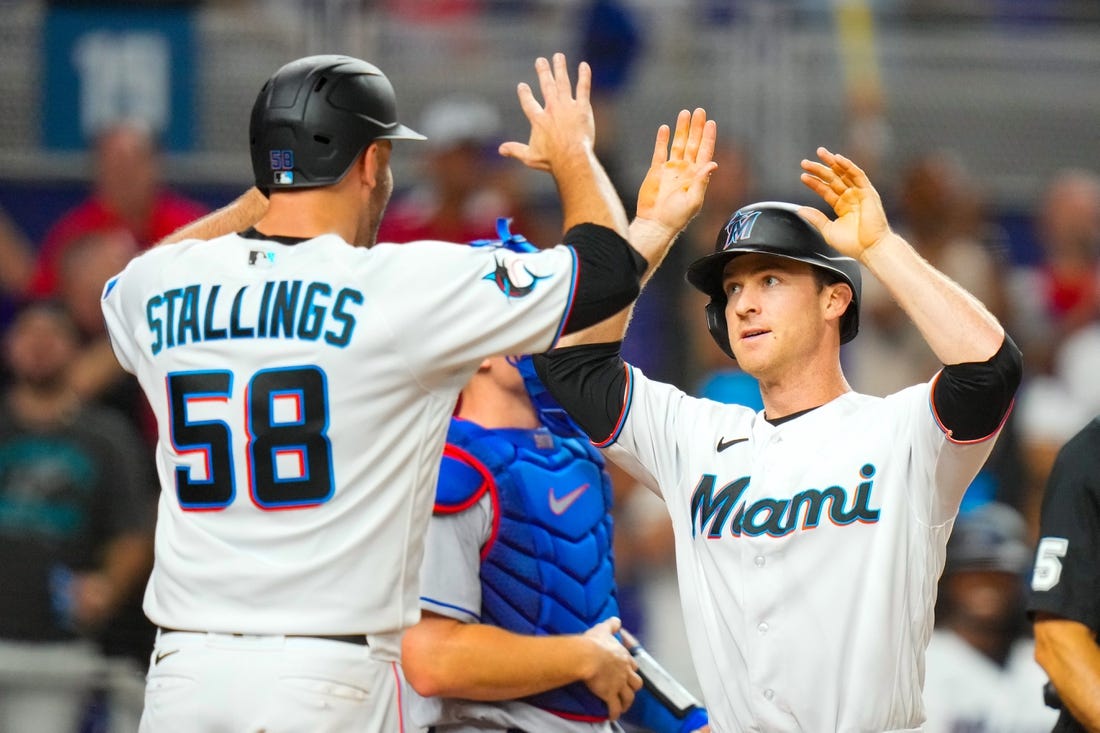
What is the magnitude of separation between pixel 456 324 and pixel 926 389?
1.09 m

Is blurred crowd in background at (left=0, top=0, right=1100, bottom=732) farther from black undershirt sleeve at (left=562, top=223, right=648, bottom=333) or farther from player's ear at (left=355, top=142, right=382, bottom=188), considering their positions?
black undershirt sleeve at (left=562, top=223, right=648, bottom=333)

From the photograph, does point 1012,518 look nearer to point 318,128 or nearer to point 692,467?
point 692,467

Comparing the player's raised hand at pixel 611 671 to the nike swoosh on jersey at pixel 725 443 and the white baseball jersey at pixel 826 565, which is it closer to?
the white baseball jersey at pixel 826 565

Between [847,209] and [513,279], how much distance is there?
0.83 metres

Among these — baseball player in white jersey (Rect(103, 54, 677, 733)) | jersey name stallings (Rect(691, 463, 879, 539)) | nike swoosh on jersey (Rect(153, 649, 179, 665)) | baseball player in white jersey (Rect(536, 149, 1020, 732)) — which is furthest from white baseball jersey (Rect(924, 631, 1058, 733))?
nike swoosh on jersey (Rect(153, 649, 179, 665))

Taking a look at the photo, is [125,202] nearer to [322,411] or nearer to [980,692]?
[980,692]

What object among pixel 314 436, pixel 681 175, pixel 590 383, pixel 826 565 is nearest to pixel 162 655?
pixel 314 436

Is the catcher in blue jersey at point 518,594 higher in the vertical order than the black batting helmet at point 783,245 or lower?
lower

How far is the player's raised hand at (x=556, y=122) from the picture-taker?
3.72 meters

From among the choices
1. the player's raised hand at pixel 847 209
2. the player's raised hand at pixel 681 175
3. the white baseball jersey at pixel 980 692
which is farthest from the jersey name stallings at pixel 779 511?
the white baseball jersey at pixel 980 692

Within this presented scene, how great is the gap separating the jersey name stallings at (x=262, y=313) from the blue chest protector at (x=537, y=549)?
0.64m

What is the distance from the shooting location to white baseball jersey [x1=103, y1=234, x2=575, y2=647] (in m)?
3.41

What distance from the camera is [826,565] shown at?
11.7 ft

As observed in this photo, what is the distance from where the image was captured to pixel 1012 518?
277 inches
